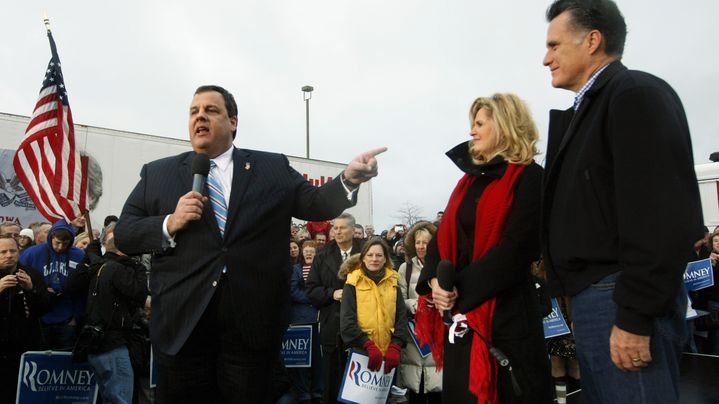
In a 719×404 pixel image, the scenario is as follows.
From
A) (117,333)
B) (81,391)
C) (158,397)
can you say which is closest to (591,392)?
(158,397)

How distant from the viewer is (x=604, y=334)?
185 centimetres

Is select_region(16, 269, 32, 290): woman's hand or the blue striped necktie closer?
the blue striped necktie

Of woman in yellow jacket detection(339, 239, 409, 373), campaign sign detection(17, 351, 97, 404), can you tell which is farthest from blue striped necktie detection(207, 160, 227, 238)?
campaign sign detection(17, 351, 97, 404)

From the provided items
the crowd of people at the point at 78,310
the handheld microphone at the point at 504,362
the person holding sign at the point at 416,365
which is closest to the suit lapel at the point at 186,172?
the handheld microphone at the point at 504,362

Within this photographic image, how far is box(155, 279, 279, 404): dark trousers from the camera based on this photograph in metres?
2.37

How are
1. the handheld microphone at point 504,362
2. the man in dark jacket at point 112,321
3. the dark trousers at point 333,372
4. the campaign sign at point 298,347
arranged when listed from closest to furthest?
the handheld microphone at point 504,362 < the man in dark jacket at point 112,321 < the dark trousers at point 333,372 < the campaign sign at point 298,347

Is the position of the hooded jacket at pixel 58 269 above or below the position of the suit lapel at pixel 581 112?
below

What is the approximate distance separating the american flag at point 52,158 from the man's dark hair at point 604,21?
18.2 ft

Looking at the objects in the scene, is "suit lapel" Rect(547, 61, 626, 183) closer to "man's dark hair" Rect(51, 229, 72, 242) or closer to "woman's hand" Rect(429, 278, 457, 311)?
"woman's hand" Rect(429, 278, 457, 311)

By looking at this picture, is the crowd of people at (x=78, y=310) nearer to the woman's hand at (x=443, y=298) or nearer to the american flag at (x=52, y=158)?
the american flag at (x=52, y=158)

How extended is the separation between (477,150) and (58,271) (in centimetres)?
519

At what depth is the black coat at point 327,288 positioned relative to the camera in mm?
5984

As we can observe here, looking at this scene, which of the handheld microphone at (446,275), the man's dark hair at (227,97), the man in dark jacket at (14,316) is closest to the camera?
the handheld microphone at (446,275)

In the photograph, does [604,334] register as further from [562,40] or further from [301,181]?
[301,181]
